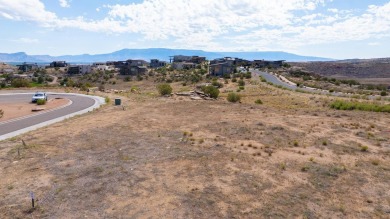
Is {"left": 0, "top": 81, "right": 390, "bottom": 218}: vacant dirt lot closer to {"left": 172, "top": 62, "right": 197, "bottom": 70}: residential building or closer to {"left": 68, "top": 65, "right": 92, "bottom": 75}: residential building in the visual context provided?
{"left": 172, "top": 62, "right": 197, "bottom": 70}: residential building

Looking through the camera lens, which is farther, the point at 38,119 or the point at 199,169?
the point at 38,119

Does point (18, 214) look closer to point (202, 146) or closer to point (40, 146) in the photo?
point (40, 146)

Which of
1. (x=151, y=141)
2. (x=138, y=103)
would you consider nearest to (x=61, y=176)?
(x=151, y=141)

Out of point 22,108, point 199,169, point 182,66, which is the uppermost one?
point 182,66

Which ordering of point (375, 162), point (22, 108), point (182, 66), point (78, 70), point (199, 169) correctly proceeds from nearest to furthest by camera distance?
point (199, 169), point (375, 162), point (22, 108), point (78, 70), point (182, 66)

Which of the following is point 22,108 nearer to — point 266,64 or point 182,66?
point 182,66

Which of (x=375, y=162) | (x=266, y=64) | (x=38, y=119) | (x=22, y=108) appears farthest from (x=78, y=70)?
(x=375, y=162)

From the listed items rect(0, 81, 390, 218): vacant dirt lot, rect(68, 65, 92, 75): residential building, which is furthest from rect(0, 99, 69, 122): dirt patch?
rect(68, 65, 92, 75): residential building
